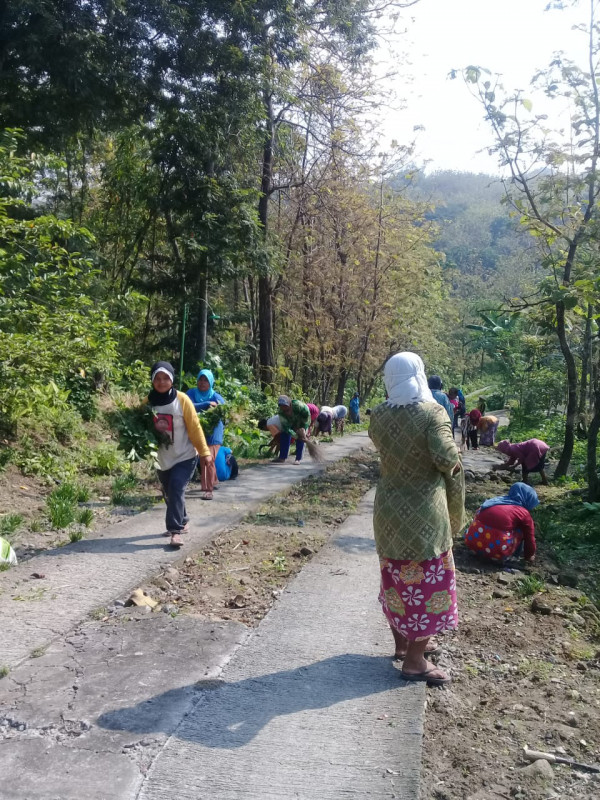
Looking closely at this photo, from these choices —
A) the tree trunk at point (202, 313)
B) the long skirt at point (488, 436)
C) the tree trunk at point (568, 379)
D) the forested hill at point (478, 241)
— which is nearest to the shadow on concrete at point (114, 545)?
the tree trunk at point (568, 379)

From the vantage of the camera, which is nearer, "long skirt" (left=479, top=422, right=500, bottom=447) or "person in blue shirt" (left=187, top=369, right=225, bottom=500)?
"person in blue shirt" (left=187, top=369, right=225, bottom=500)

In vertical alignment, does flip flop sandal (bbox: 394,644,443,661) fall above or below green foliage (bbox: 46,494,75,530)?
below

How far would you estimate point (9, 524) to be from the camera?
22.3 feet

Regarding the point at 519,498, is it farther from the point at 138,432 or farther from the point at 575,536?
the point at 138,432

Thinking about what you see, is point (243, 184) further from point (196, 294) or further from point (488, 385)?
point (488, 385)

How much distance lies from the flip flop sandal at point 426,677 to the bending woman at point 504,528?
282cm

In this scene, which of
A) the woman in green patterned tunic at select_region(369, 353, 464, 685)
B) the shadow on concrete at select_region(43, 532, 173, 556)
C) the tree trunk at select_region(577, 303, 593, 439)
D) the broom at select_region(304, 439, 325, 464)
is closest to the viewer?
the woman in green patterned tunic at select_region(369, 353, 464, 685)

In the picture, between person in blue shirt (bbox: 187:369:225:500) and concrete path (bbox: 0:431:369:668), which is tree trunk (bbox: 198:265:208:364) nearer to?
person in blue shirt (bbox: 187:369:225:500)

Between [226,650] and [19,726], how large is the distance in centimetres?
127

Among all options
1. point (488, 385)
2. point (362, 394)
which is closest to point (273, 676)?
point (362, 394)

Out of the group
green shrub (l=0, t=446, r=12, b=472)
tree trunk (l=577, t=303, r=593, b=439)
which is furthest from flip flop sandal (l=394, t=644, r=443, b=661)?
tree trunk (l=577, t=303, r=593, b=439)

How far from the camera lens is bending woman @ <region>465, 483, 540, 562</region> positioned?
663cm

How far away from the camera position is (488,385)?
6006cm

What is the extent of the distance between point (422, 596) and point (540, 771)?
1.03 m
